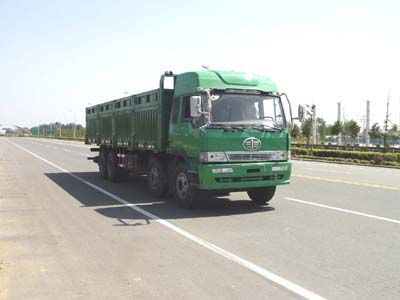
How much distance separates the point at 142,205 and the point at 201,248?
14.0 feet

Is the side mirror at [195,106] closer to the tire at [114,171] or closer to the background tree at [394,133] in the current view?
the tire at [114,171]

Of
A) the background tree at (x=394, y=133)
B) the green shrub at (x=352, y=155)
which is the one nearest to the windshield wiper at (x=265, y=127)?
the green shrub at (x=352, y=155)

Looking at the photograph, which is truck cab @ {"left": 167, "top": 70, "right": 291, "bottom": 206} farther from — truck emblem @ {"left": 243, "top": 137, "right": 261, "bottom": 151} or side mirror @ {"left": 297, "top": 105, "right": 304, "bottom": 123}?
side mirror @ {"left": 297, "top": 105, "right": 304, "bottom": 123}

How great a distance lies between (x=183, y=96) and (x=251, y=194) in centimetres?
283

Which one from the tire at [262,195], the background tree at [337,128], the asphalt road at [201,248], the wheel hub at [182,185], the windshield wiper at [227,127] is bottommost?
the asphalt road at [201,248]

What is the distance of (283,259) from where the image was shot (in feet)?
20.7

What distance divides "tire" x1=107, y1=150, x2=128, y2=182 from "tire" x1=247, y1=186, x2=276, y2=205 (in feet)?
20.1

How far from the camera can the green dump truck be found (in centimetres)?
974

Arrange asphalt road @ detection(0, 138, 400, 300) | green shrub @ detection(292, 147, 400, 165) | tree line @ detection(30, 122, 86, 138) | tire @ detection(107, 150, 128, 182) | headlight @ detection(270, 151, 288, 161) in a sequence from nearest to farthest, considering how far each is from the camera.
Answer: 1. asphalt road @ detection(0, 138, 400, 300)
2. headlight @ detection(270, 151, 288, 161)
3. tire @ detection(107, 150, 128, 182)
4. green shrub @ detection(292, 147, 400, 165)
5. tree line @ detection(30, 122, 86, 138)

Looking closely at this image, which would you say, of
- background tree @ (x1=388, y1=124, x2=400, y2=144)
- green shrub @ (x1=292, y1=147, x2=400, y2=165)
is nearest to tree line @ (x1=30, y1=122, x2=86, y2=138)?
background tree @ (x1=388, y1=124, x2=400, y2=144)

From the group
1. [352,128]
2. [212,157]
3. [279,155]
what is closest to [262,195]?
[279,155]

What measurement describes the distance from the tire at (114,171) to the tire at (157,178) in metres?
3.72

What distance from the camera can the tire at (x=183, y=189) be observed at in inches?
402

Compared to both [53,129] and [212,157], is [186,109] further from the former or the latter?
[53,129]
